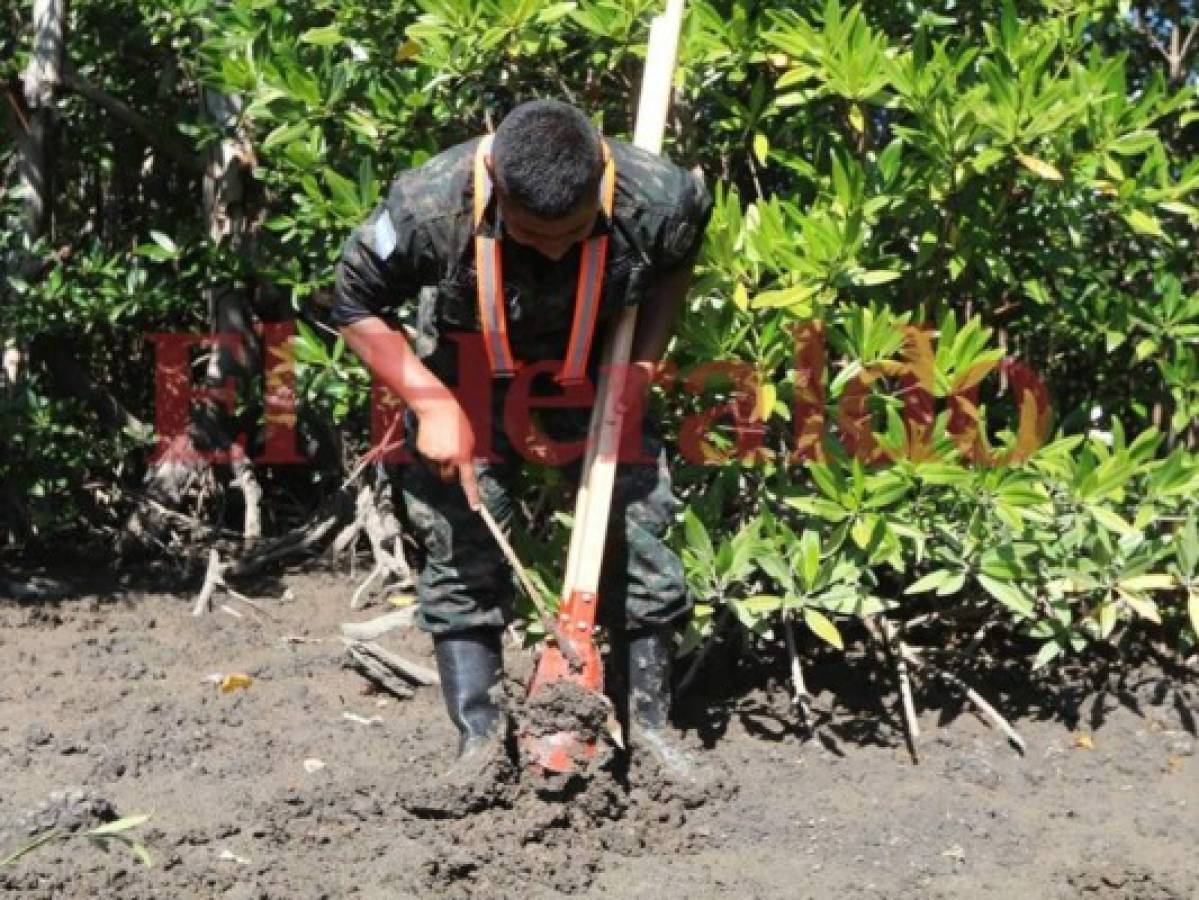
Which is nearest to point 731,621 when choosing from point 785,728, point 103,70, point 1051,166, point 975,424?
point 785,728

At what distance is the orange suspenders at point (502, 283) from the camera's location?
3094 mm

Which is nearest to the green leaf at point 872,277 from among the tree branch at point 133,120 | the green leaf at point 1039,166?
the green leaf at point 1039,166

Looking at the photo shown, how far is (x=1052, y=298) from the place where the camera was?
13.4ft

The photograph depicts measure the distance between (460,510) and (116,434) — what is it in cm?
237

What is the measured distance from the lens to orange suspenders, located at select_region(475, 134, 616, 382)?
3.09 metres

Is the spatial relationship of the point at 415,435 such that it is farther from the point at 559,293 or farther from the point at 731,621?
the point at 731,621

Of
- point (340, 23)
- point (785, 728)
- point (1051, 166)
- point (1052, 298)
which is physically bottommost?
point (785, 728)

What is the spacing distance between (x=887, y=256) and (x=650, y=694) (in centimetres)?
113

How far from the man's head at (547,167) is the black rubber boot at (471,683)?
1020 millimetres

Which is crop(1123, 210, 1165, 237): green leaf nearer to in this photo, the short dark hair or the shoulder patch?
the short dark hair

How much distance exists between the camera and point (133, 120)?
5.31m

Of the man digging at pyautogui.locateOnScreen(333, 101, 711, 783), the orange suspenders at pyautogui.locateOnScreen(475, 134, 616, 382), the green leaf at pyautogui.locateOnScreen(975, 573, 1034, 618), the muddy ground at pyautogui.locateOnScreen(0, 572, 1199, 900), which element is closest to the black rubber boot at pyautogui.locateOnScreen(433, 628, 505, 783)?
the man digging at pyautogui.locateOnScreen(333, 101, 711, 783)

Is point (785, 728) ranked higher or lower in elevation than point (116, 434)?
lower

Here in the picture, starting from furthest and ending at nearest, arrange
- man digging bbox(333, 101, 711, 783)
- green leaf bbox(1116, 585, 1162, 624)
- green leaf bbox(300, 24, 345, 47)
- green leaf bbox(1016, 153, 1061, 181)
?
1. green leaf bbox(300, 24, 345, 47)
2. green leaf bbox(1116, 585, 1162, 624)
3. green leaf bbox(1016, 153, 1061, 181)
4. man digging bbox(333, 101, 711, 783)
